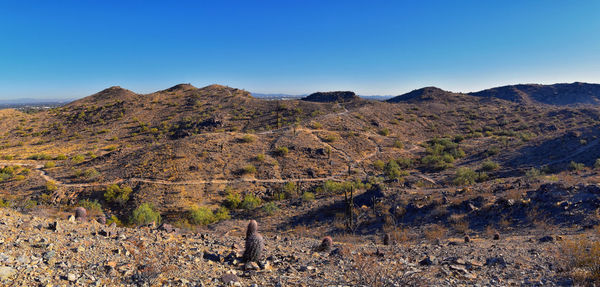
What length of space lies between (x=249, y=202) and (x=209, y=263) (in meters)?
13.8

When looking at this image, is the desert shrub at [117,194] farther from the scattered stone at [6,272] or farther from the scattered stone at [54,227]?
the scattered stone at [6,272]

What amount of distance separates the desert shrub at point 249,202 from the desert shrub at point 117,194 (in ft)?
28.7

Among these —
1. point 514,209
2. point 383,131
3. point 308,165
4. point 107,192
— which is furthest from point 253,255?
point 383,131

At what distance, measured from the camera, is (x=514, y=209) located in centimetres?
1212

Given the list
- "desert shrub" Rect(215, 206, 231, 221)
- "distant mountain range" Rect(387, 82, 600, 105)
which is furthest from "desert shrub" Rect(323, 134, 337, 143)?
"distant mountain range" Rect(387, 82, 600, 105)

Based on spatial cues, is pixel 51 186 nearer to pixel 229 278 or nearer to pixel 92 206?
pixel 92 206

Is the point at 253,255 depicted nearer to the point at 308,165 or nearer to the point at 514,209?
the point at 514,209

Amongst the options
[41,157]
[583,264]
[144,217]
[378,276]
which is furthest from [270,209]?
[41,157]

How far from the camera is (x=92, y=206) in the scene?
1917 cm

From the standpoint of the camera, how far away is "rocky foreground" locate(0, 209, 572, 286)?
4.75 meters

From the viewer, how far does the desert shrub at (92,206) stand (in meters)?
18.5

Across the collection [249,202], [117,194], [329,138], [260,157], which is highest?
[329,138]

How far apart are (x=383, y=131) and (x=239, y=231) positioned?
3383 centimetres

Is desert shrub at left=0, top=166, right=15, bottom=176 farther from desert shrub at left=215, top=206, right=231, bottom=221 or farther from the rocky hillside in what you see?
the rocky hillside
